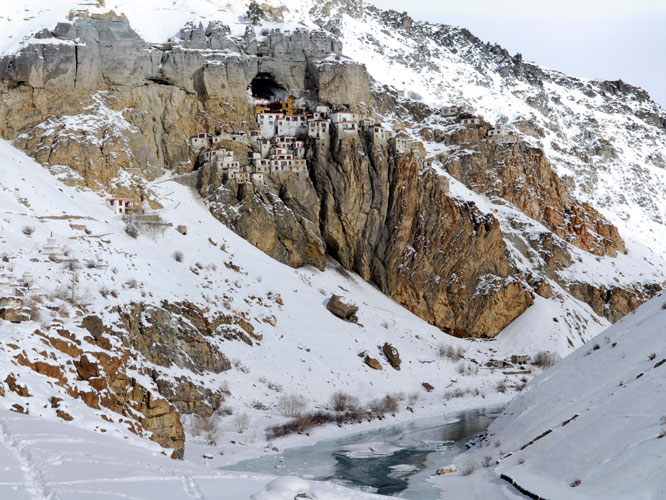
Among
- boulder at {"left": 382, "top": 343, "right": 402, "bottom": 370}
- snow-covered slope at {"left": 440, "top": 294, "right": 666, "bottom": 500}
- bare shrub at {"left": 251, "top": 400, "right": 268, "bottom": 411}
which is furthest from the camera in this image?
boulder at {"left": 382, "top": 343, "right": 402, "bottom": 370}

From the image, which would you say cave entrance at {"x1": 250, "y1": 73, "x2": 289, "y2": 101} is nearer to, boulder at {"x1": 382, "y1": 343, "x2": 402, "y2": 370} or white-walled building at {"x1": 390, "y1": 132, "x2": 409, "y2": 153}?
white-walled building at {"x1": 390, "y1": 132, "x2": 409, "y2": 153}

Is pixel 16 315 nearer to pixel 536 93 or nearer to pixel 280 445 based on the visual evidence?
pixel 280 445

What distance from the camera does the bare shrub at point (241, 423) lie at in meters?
47.6

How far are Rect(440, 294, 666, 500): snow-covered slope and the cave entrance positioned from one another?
2942 inches

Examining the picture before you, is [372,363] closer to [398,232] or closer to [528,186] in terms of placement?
[398,232]

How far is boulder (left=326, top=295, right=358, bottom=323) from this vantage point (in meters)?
74.4

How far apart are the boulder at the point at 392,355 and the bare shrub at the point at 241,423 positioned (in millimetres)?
23967

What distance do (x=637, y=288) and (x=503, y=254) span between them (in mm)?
20744

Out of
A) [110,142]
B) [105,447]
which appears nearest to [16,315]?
[105,447]

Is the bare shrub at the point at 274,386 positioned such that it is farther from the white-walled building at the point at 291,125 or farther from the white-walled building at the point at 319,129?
the white-walled building at the point at 291,125

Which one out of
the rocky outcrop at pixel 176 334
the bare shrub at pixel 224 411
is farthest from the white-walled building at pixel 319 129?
the bare shrub at pixel 224 411

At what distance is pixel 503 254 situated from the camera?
91438 millimetres

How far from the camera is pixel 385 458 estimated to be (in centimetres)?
4219

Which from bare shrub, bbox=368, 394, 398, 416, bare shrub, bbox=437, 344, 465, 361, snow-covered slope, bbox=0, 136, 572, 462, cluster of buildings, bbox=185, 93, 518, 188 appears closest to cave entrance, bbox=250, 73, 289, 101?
cluster of buildings, bbox=185, 93, 518, 188
